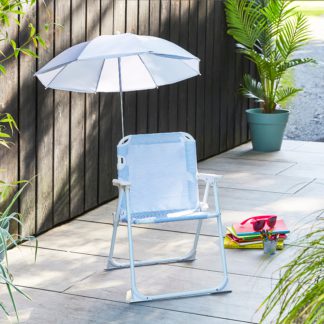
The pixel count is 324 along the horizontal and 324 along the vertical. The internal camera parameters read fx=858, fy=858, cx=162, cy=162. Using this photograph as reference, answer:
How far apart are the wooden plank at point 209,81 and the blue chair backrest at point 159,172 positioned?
11.6 feet

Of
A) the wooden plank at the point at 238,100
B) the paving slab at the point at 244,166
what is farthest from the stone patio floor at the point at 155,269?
the wooden plank at the point at 238,100

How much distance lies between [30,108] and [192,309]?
183 cm

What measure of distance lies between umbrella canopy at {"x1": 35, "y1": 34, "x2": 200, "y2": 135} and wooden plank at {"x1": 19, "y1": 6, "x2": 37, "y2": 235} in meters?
0.61

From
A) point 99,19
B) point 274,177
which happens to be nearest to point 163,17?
point 99,19

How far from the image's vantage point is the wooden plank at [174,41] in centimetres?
738

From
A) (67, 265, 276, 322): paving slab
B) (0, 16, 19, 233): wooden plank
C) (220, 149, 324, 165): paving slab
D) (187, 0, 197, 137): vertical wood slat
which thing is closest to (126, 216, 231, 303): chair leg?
(67, 265, 276, 322): paving slab

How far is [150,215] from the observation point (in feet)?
15.3

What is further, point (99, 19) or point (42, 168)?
point (99, 19)

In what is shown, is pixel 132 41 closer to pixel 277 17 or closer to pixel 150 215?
pixel 150 215

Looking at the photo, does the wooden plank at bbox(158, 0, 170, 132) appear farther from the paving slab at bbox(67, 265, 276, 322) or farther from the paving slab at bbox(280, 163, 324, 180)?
the paving slab at bbox(67, 265, 276, 322)

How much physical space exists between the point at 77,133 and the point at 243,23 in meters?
3.00


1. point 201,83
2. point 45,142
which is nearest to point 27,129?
point 45,142

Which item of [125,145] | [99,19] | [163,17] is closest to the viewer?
[125,145]

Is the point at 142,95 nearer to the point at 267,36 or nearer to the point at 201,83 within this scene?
the point at 201,83
